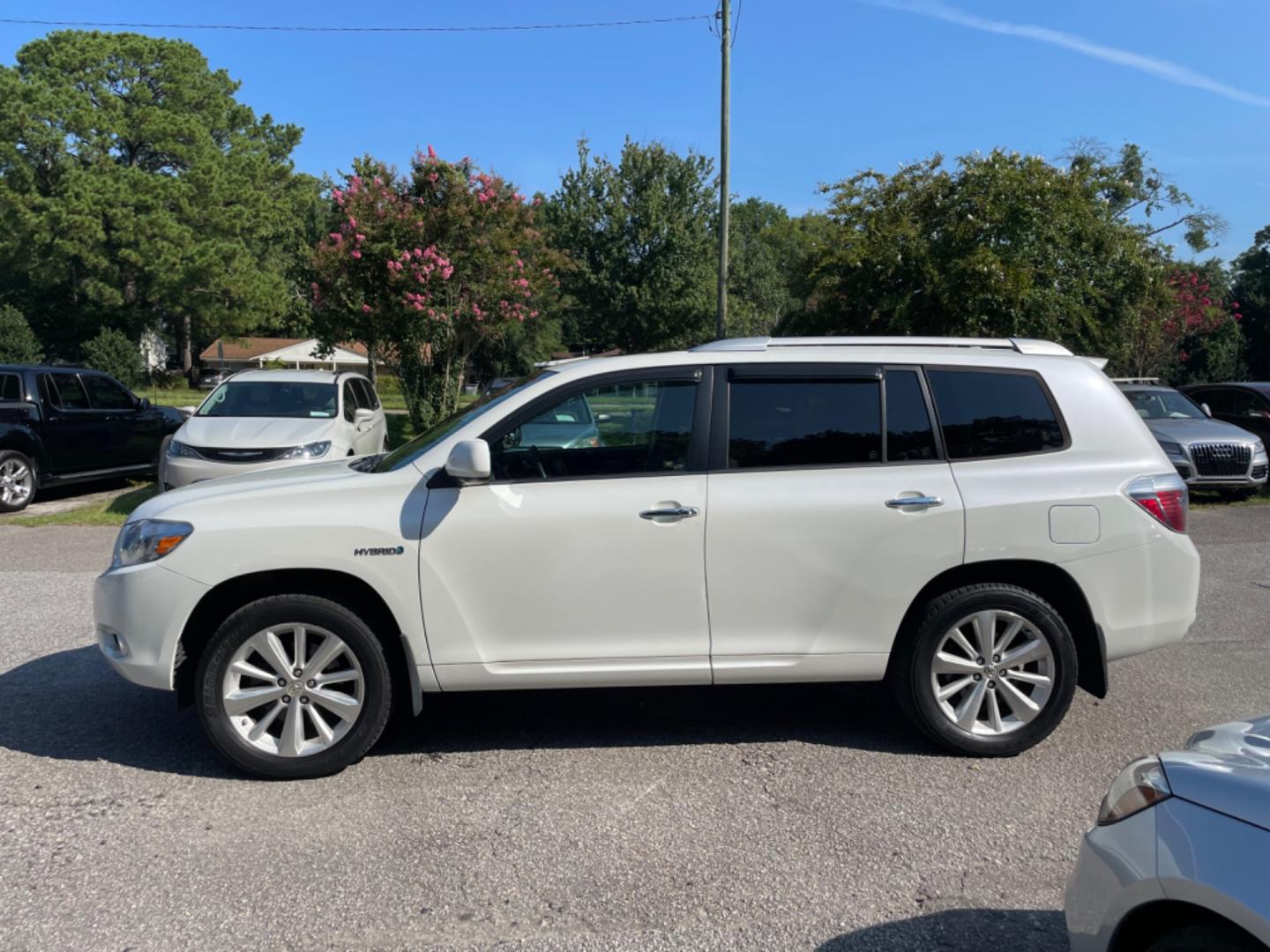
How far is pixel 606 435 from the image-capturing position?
445 cm

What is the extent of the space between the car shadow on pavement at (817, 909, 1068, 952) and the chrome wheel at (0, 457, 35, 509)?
11.9 m

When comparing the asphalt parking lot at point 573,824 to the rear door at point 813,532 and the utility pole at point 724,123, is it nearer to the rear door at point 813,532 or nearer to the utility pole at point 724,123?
the rear door at point 813,532

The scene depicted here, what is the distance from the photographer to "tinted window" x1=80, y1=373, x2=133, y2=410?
1298 centimetres

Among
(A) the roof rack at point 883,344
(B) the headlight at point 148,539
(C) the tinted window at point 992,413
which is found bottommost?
(B) the headlight at point 148,539

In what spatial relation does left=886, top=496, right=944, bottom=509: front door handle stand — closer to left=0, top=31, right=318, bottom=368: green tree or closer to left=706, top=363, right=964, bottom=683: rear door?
left=706, top=363, right=964, bottom=683: rear door

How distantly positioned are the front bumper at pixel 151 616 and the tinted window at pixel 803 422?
7.96 ft

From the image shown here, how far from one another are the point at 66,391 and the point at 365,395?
150 inches

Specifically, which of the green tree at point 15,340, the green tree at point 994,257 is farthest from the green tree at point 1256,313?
the green tree at point 15,340

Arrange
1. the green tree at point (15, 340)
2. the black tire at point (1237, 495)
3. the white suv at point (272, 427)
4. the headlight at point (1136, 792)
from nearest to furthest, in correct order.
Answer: the headlight at point (1136, 792), the white suv at point (272, 427), the black tire at point (1237, 495), the green tree at point (15, 340)

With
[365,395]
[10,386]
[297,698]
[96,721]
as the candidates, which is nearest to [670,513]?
[297,698]

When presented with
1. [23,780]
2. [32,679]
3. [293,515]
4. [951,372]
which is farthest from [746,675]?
[32,679]

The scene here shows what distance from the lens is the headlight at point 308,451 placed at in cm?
1039

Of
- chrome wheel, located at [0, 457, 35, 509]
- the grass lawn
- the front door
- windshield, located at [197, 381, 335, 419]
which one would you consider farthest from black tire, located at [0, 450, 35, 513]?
the front door

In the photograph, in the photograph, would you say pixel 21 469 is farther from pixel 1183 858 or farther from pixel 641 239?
pixel 641 239
